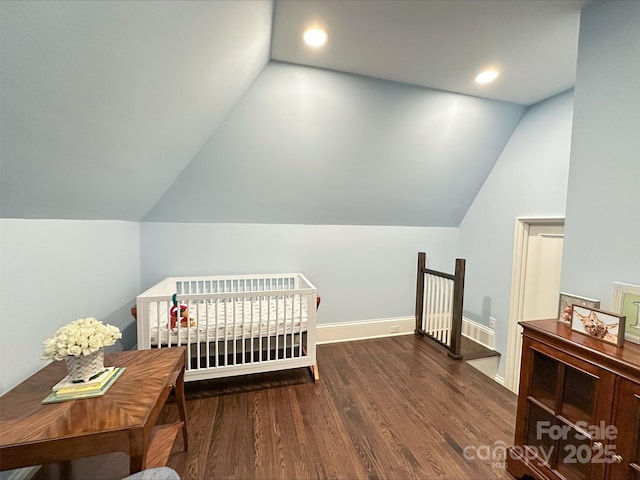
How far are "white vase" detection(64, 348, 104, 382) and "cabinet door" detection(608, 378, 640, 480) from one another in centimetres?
229

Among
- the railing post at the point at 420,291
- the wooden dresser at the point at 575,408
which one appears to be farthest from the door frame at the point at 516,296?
the wooden dresser at the point at 575,408

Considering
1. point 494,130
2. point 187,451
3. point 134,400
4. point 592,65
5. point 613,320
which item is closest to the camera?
point 134,400

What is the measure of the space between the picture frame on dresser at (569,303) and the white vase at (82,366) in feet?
8.06

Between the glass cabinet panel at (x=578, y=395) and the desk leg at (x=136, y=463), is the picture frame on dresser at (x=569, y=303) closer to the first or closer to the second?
the glass cabinet panel at (x=578, y=395)

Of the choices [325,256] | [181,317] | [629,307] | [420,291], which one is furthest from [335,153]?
[629,307]

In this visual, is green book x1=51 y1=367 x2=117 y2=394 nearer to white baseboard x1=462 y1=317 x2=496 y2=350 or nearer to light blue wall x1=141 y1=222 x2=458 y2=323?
light blue wall x1=141 y1=222 x2=458 y2=323

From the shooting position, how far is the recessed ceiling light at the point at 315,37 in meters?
1.76

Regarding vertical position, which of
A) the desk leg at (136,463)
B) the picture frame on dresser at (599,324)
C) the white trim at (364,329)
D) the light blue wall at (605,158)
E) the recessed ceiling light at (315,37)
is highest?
the recessed ceiling light at (315,37)

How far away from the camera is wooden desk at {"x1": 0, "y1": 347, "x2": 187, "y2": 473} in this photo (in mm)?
942

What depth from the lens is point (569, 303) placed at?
1608 millimetres

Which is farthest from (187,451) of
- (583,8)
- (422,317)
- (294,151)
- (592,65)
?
(583,8)

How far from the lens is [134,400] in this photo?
44.8 inches

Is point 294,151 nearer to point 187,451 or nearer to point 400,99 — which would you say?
point 400,99

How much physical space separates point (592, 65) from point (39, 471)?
12.8 ft
